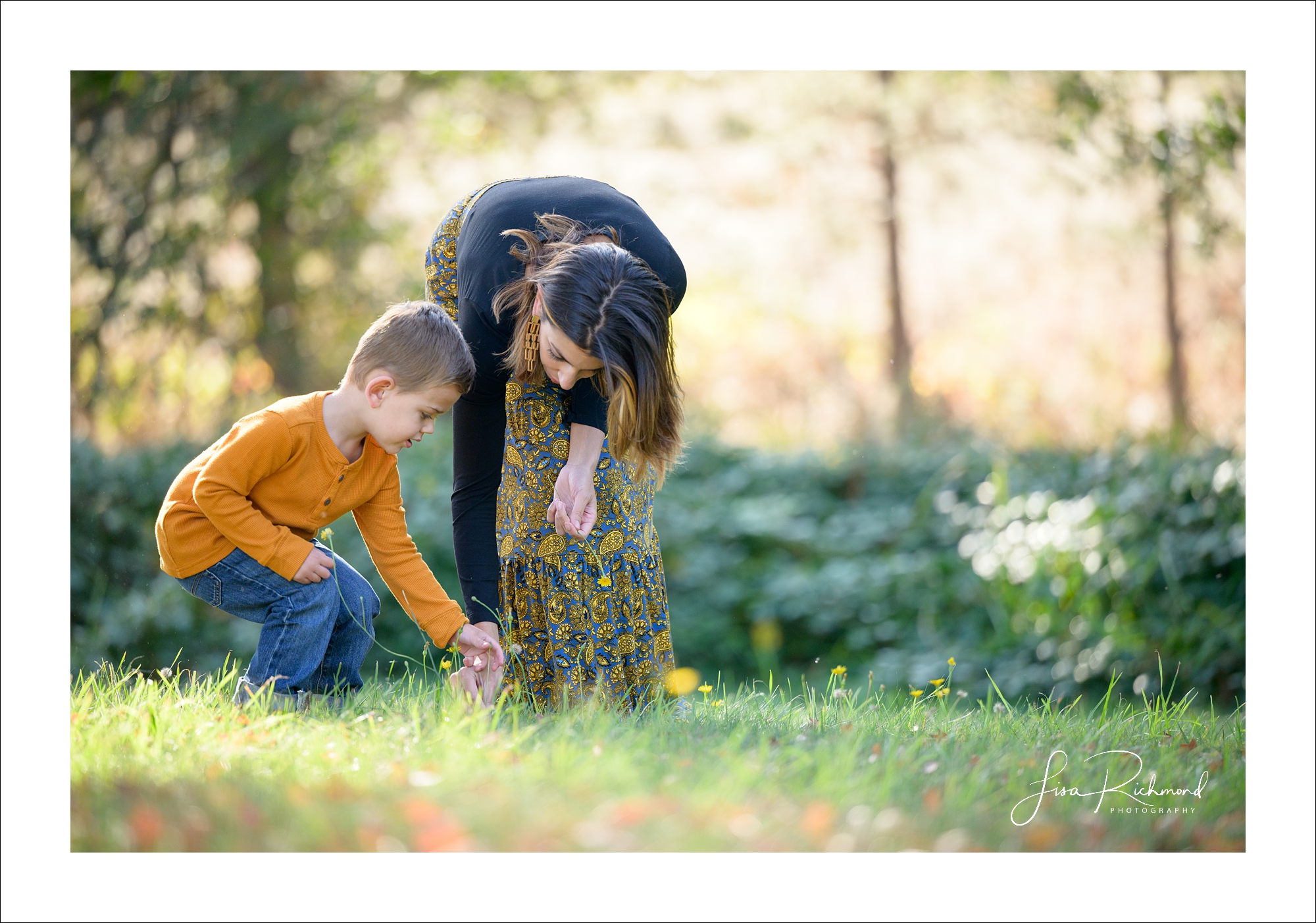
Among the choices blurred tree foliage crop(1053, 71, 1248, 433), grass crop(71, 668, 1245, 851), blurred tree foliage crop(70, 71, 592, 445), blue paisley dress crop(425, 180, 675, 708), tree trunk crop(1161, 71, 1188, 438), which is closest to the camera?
grass crop(71, 668, 1245, 851)

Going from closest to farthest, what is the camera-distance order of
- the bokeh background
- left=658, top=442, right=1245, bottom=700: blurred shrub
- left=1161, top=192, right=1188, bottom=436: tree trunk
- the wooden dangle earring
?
the wooden dangle earring, left=658, top=442, right=1245, bottom=700: blurred shrub, the bokeh background, left=1161, top=192, right=1188, bottom=436: tree trunk

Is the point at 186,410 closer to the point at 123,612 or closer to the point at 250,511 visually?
the point at 123,612

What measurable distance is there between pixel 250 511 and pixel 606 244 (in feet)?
3.19

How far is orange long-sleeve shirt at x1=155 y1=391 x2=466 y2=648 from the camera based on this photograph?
208cm

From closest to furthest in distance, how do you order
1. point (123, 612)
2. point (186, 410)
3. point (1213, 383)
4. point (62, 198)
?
point (62, 198)
point (123, 612)
point (186, 410)
point (1213, 383)

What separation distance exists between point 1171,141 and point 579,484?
3402 mm

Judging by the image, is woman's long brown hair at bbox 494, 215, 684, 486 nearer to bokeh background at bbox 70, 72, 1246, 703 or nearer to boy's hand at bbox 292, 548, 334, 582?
boy's hand at bbox 292, 548, 334, 582

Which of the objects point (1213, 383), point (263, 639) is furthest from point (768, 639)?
point (263, 639)

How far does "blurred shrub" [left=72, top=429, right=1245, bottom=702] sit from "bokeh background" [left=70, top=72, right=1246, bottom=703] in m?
0.02

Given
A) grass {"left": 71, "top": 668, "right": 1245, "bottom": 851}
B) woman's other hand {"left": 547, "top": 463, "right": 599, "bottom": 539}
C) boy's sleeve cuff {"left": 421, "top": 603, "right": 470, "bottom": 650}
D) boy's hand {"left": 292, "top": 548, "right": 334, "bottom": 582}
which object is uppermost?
woman's other hand {"left": 547, "top": 463, "right": 599, "bottom": 539}

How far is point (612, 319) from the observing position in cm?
192

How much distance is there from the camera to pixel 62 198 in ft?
7.55

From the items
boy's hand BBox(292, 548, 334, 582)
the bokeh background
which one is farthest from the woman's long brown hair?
the bokeh background

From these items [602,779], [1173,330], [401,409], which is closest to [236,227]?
[401,409]
